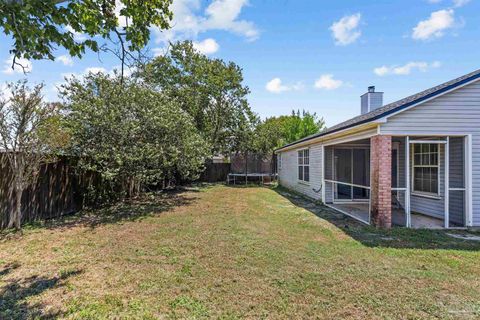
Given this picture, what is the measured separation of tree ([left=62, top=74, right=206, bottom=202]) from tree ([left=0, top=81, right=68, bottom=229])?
1429 millimetres

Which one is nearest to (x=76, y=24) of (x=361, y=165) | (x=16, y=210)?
(x=16, y=210)

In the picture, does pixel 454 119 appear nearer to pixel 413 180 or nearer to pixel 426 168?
pixel 426 168

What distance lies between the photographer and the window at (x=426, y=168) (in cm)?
815

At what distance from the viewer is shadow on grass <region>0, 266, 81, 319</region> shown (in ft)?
9.95

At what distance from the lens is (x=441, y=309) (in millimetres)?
3084

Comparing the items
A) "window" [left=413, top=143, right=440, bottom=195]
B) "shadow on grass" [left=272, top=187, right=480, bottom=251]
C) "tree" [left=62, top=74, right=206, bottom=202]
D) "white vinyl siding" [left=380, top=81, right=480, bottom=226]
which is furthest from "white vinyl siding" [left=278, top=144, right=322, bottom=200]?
"tree" [left=62, top=74, right=206, bottom=202]

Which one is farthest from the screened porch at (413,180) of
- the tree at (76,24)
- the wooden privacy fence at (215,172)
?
the wooden privacy fence at (215,172)

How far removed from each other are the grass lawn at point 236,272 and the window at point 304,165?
6.13 meters

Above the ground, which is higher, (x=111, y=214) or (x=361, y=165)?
(x=361, y=165)

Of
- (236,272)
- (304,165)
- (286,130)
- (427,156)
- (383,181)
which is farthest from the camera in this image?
(286,130)

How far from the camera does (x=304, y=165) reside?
13.7m

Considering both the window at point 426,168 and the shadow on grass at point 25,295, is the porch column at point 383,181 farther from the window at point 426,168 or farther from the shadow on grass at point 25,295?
the shadow on grass at point 25,295

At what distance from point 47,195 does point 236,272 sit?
6498 millimetres

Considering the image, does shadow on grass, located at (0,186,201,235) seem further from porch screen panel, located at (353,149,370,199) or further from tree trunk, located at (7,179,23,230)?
porch screen panel, located at (353,149,370,199)
